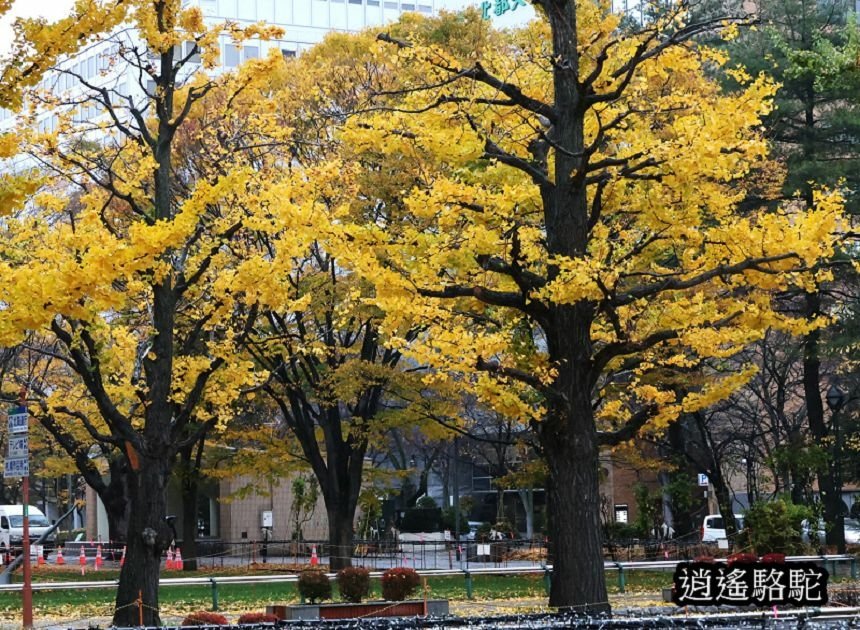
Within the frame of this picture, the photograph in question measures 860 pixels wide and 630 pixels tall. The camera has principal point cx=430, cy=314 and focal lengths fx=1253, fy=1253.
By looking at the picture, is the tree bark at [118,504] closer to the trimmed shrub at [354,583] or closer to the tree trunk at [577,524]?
the trimmed shrub at [354,583]

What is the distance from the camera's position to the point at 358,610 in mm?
20906

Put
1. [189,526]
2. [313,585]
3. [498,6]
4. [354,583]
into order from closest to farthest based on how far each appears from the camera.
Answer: [354,583] < [313,585] < [189,526] < [498,6]

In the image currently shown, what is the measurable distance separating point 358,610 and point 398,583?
82 centimetres

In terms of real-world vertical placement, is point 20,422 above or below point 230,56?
below

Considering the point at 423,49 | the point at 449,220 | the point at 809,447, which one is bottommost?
the point at 809,447

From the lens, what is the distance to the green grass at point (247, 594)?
24312 mm

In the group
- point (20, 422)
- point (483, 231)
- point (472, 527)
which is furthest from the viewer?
point (472, 527)

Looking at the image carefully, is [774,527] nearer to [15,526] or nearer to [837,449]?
[837,449]

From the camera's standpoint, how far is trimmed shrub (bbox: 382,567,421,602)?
21.2 metres

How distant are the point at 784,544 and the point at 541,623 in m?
15.7

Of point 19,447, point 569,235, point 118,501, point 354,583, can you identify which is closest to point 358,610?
point 354,583

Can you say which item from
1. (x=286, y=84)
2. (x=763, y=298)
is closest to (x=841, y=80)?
(x=763, y=298)

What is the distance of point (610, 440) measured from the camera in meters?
16.6

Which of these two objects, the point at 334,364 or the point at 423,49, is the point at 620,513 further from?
the point at 423,49
